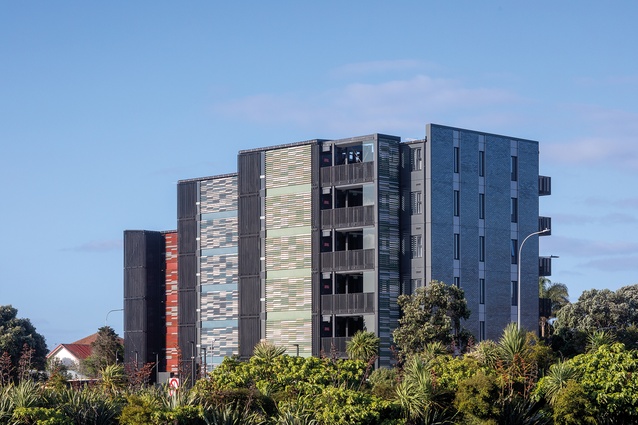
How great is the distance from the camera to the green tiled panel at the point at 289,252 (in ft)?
286

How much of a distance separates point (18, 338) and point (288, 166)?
38.9 metres

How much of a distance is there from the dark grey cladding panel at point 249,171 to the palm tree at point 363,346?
19.6 metres

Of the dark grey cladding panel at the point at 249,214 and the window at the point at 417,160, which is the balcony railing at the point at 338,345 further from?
the window at the point at 417,160

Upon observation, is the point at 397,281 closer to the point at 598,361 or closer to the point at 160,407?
the point at 598,361

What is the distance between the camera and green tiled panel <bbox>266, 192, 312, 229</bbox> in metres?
87.4

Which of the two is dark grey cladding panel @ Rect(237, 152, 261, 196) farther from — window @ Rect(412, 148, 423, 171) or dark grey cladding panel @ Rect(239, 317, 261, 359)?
window @ Rect(412, 148, 423, 171)

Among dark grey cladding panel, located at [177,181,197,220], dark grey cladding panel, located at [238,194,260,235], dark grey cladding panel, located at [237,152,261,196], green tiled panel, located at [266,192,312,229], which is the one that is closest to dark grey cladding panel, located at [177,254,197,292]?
dark grey cladding panel, located at [177,181,197,220]

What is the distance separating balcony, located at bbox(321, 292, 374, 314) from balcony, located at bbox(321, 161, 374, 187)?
8267 mm

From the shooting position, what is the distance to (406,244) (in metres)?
84.5

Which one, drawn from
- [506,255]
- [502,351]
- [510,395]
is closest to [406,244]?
[506,255]

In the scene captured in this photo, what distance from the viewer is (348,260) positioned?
84.4 metres

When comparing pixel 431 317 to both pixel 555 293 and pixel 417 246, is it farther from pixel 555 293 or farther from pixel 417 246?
pixel 555 293

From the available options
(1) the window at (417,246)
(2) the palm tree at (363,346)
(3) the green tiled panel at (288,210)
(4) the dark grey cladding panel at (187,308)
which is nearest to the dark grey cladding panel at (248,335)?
(3) the green tiled panel at (288,210)

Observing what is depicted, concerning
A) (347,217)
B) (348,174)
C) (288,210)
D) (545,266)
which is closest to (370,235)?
(347,217)
